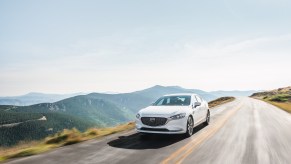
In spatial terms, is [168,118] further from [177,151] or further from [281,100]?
[281,100]

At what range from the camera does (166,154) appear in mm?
8016

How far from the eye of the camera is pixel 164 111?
420 inches

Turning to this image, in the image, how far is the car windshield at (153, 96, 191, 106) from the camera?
12.2 m

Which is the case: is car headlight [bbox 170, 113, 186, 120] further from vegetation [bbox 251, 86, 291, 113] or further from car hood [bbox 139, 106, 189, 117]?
vegetation [bbox 251, 86, 291, 113]

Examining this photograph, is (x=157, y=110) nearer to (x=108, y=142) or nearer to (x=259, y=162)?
(x=108, y=142)

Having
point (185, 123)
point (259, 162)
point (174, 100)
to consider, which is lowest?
point (259, 162)

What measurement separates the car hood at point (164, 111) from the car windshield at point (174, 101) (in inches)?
28.6

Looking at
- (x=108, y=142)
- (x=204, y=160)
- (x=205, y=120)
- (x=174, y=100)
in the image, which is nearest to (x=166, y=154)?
(x=204, y=160)

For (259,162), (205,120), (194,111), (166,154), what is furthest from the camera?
(205,120)

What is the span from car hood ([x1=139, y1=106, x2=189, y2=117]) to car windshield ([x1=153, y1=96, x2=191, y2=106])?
2.38 ft

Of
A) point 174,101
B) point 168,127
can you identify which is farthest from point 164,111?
point 174,101

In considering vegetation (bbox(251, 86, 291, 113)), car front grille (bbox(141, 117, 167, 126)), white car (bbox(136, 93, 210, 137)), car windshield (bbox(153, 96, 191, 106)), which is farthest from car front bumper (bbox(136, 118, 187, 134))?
vegetation (bbox(251, 86, 291, 113))

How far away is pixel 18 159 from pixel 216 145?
6.09 metres

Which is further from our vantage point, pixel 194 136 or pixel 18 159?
pixel 194 136
